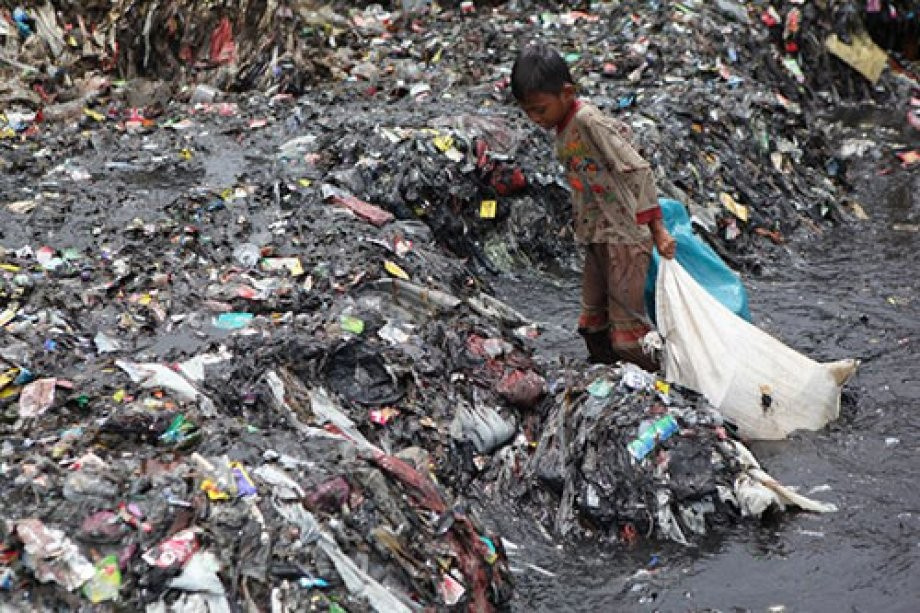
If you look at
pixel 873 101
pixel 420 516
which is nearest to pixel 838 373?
pixel 420 516

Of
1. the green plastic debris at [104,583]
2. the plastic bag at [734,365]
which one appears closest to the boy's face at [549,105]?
the plastic bag at [734,365]

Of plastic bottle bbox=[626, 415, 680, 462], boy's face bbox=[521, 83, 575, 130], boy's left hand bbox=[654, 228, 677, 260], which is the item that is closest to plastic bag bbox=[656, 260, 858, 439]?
boy's left hand bbox=[654, 228, 677, 260]

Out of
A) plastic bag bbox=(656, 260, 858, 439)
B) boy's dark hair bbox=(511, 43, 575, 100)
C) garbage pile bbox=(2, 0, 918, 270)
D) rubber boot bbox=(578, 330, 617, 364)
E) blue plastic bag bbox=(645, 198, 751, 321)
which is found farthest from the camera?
garbage pile bbox=(2, 0, 918, 270)

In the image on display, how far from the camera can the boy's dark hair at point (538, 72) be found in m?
3.55

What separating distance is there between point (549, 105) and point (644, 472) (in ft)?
4.50

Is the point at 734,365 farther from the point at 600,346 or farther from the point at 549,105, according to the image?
the point at 549,105

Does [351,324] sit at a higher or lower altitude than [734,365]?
lower

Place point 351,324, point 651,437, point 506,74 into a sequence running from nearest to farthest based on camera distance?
point 651,437 → point 351,324 → point 506,74

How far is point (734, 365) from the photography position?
3.86m

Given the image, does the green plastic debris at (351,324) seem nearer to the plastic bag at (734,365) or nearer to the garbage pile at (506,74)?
the plastic bag at (734,365)

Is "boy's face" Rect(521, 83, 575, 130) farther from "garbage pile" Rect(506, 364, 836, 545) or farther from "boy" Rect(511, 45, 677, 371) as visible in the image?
"garbage pile" Rect(506, 364, 836, 545)

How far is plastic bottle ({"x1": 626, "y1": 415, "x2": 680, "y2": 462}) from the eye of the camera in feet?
11.5

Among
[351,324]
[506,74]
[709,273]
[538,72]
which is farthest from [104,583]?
[506,74]

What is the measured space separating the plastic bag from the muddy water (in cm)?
12
